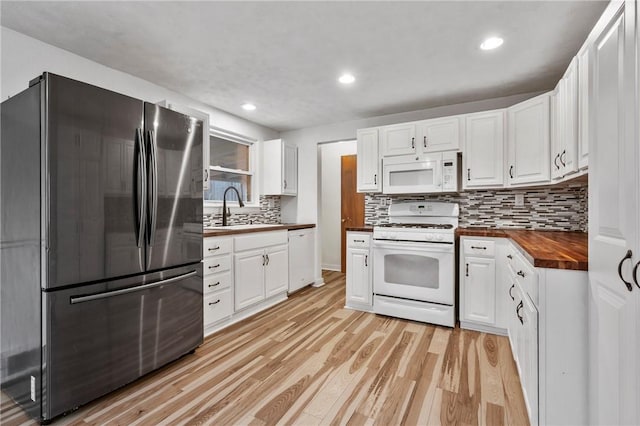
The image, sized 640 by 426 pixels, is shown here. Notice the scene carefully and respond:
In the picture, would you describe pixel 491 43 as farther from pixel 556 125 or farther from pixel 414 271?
pixel 414 271

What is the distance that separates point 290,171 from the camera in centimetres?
432

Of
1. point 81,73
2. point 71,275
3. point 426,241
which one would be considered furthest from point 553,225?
point 81,73

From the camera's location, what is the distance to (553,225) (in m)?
2.96

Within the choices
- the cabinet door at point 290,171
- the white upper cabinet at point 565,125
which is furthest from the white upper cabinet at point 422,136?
the cabinet door at point 290,171

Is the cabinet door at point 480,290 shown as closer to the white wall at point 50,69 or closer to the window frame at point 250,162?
the window frame at point 250,162

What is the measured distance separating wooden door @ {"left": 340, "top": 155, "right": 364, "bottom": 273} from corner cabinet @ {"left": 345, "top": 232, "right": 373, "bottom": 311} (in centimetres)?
179

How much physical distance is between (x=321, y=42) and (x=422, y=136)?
5.41 feet

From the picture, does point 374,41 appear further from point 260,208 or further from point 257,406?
point 260,208

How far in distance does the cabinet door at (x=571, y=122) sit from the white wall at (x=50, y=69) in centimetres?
328

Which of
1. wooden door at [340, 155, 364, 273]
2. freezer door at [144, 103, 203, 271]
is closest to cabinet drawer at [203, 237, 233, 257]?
freezer door at [144, 103, 203, 271]

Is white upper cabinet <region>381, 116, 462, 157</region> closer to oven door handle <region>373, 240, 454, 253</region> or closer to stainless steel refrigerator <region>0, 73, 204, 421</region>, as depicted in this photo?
oven door handle <region>373, 240, 454, 253</region>

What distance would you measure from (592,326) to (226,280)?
259cm

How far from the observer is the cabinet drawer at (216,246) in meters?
2.61

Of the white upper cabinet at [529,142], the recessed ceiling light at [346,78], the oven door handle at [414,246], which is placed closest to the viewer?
the white upper cabinet at [529,142]
